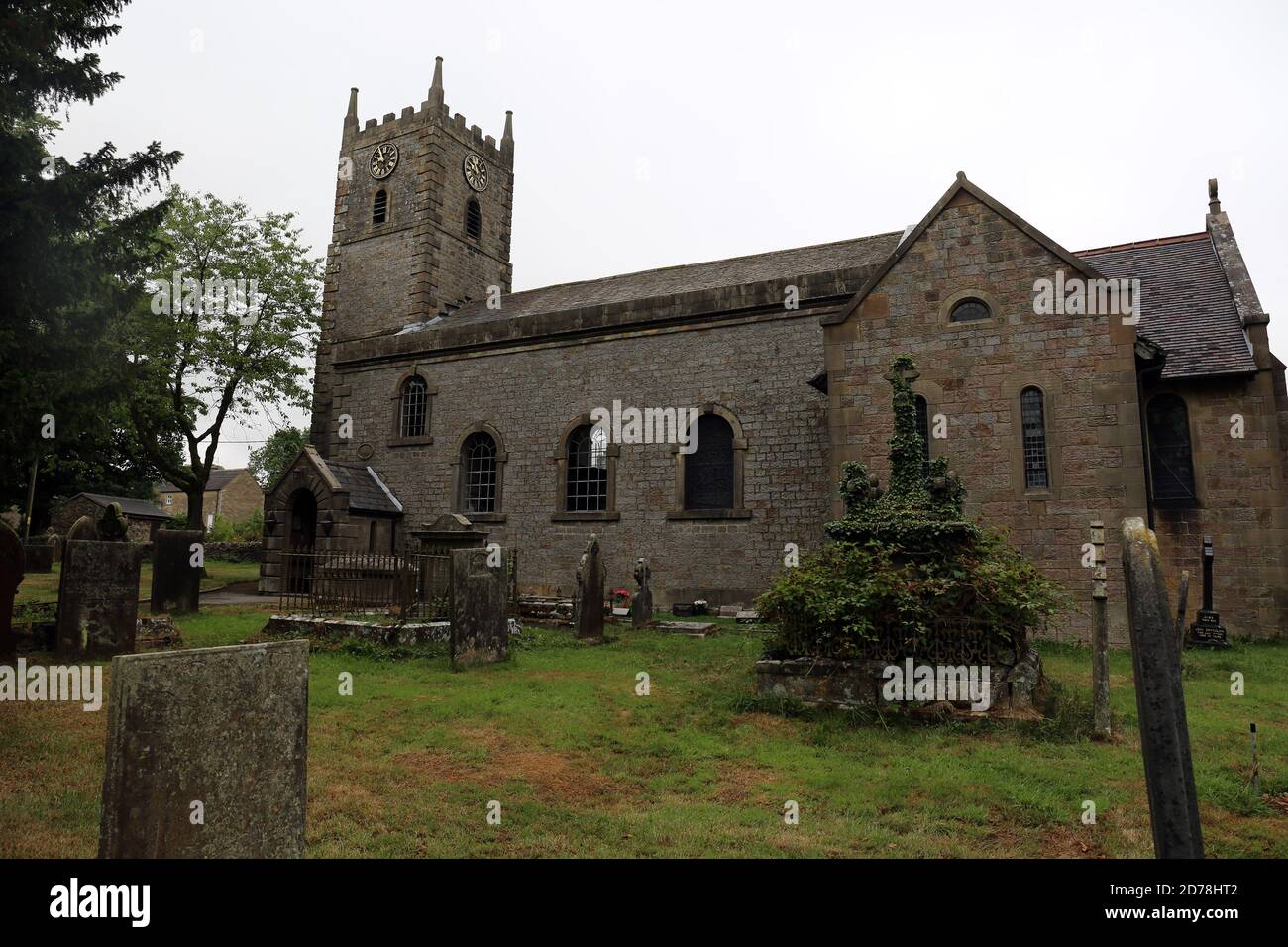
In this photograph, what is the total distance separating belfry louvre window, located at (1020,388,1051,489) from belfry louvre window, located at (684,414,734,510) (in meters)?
6.52

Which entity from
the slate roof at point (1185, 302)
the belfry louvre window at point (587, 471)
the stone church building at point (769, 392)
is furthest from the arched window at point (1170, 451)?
the belfry louvre window at point (587, 471)

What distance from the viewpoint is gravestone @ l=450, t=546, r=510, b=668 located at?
33.9 feet

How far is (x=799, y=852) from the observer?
4.27m

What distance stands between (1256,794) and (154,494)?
173 feet

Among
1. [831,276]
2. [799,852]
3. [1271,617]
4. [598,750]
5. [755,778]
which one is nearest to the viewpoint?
[799,852]

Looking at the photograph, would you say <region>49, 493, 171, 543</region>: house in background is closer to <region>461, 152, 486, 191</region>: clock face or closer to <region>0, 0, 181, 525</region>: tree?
<region>461, 152, 486, 191</region>: clock face

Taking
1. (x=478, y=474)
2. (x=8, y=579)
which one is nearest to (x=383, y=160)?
(x=478, y=474)

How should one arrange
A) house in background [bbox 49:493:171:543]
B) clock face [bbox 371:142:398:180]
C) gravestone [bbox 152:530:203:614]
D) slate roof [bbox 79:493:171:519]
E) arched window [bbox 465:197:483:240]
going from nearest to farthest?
1. gravestone [bbox 152:530:203:614]
2. clock face [bbox 371:142:398:180]
3. arched window [bbox 465:197:483:240]
4. slate roof [bbox 79:493:171:519]
5. house in background [bbox 49:493:171:543]

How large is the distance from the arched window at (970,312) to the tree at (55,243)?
13.8m

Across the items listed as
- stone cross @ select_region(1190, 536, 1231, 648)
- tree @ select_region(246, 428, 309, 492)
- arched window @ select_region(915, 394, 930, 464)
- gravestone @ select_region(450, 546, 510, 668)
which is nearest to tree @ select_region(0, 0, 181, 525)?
gravestone @ select_region(450, 546, 510, 668)

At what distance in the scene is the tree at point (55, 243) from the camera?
27.3ft

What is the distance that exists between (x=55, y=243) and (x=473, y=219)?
20.5 m
